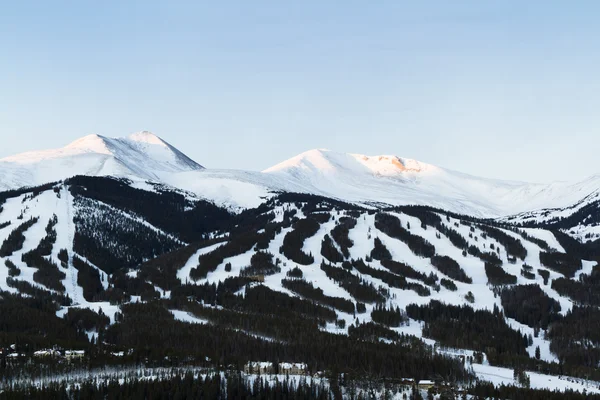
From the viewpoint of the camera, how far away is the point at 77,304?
159250 mm

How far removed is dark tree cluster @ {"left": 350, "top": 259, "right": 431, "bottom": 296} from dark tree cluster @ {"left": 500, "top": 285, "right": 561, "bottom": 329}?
969 inches

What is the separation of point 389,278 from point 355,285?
16.3 m

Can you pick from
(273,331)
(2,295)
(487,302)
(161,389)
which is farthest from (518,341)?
(2,295)

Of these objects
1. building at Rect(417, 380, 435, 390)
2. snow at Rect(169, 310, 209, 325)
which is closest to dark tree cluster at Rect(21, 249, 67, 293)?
snow at Rect(169, 310, 209, 325)

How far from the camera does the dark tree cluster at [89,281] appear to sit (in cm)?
17462

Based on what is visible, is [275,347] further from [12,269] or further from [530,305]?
[12,269]

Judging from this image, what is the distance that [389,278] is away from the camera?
604 feet

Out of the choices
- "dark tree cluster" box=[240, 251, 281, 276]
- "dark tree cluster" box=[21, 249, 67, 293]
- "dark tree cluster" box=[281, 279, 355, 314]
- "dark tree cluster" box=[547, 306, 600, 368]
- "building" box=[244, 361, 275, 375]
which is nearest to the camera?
"building" box=[244, 361, 275, 375]

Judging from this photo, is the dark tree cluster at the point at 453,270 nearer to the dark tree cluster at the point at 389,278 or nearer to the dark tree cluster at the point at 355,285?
the dark tree cluster at the point at 389,278

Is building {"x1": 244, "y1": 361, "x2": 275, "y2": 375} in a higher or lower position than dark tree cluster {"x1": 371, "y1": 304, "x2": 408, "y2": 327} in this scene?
lower

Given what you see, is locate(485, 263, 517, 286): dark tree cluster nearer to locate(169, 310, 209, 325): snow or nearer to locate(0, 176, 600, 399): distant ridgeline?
locate(0, 176, 600, 399): distant ridgeline

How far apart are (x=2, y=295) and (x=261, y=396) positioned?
106 metres

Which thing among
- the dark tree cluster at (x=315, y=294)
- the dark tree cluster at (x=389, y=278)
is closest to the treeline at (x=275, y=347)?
the dark tree cluster at (x=315, y=294)

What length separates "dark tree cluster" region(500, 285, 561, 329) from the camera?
151375 mm
